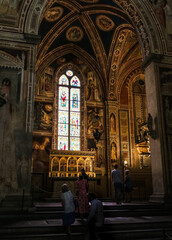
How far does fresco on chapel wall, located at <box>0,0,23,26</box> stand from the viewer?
35.8 feet

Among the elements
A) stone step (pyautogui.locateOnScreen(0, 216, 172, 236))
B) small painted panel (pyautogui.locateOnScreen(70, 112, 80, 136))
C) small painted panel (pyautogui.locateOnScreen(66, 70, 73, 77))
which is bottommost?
stone step (pyautogui.locateOnScreen(0, 216, 172, 236))

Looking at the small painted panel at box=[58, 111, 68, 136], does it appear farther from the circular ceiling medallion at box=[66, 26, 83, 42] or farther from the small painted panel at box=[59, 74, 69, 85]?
the circular ceiling medallion at box=[66, 26, 83, 42]

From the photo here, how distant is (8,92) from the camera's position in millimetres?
9945

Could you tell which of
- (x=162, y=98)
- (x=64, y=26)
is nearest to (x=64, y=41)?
(x=64, y=26)

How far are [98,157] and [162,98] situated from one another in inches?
312

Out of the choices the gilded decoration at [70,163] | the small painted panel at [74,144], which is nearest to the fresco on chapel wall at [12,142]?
the gilded decoration at [70,163]

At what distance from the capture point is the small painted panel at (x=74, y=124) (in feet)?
63.3

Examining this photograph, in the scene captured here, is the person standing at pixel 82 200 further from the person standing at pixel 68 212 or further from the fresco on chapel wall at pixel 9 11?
the fresco on chapel wall at pixel 9 11

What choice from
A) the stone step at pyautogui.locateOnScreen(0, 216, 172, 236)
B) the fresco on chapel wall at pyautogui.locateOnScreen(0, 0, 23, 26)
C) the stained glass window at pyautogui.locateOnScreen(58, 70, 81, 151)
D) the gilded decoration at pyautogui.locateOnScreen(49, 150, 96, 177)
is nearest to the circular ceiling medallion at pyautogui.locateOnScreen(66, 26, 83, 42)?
the stained glass window at pyautogui.locateOnScreen(58, 70, 81, 151)

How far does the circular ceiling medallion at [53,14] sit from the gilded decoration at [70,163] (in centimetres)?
879

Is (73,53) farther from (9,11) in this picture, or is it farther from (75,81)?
(9,11)

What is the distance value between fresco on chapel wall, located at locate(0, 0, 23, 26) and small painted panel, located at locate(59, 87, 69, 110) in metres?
9.20

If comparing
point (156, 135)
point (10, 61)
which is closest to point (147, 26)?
point (156, 135)

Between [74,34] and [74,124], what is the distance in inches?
262
